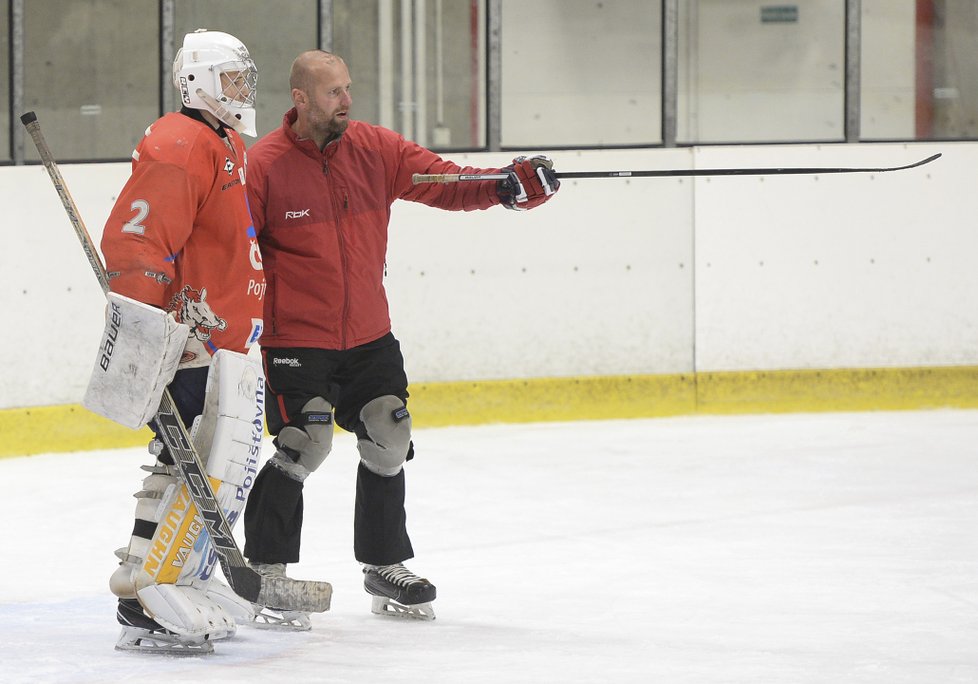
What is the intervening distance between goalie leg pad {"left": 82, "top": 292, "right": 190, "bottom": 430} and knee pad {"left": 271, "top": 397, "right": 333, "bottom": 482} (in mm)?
551

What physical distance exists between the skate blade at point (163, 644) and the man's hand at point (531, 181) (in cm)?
121

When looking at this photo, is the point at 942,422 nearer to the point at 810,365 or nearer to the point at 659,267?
the point at 810,365

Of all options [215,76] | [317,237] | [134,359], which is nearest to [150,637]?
[134,359]

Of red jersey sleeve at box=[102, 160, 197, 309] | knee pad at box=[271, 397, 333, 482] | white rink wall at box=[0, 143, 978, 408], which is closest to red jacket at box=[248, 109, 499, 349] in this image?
knee pad at box=[271, 397, 333, 482]

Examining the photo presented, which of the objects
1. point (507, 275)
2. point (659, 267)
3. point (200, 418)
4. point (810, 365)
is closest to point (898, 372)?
point (810, 365)

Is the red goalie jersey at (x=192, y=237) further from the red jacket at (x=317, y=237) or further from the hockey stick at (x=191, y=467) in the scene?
the red jacket at (x=317, y=237)

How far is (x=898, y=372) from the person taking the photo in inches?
288

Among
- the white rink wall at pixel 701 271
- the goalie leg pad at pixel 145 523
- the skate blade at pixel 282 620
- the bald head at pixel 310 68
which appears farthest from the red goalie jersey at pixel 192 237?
the white rink wall at pixel 701 271

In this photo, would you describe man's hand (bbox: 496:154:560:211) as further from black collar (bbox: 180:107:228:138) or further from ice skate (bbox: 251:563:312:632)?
ice skate (bbox: 251:563:312:632)

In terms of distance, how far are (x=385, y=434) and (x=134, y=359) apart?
2.50 ft

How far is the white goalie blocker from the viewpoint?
10.6ft

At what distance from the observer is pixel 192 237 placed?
3350 mm

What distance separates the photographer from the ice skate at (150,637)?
11.0 feet

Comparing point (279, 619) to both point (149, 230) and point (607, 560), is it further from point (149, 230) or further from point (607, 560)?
point (607, 560)
